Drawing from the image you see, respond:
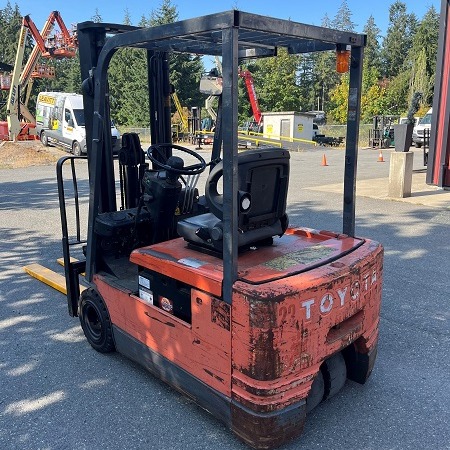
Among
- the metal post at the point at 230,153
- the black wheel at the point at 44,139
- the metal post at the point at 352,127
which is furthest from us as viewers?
the black wheel at the point at 44,139

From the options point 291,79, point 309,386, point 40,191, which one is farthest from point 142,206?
point 291,79

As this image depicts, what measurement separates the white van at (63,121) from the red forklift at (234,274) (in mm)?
18524

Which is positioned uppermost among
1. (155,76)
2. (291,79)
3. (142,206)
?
(291,79)

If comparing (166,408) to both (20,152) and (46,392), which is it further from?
(20,152)

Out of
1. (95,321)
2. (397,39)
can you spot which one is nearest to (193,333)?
(95,321)

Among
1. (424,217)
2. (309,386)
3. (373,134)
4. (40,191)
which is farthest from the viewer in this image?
(373,134)

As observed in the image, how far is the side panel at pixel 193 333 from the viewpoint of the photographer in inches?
109

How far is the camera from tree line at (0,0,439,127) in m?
44.8

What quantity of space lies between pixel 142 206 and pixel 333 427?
7.44ft

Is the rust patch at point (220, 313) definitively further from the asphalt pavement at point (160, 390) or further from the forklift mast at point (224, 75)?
the asphalt pavement at point (160, 390)

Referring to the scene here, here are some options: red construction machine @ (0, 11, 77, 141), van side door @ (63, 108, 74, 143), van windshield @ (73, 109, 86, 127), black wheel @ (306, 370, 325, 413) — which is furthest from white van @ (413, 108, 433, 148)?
black wheel @ (306, 370, 325, 413)

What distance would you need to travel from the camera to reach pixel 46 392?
135 inches

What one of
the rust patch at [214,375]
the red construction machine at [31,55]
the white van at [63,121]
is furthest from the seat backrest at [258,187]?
the red construction machine at [31,55]

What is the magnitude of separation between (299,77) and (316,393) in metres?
74.6
